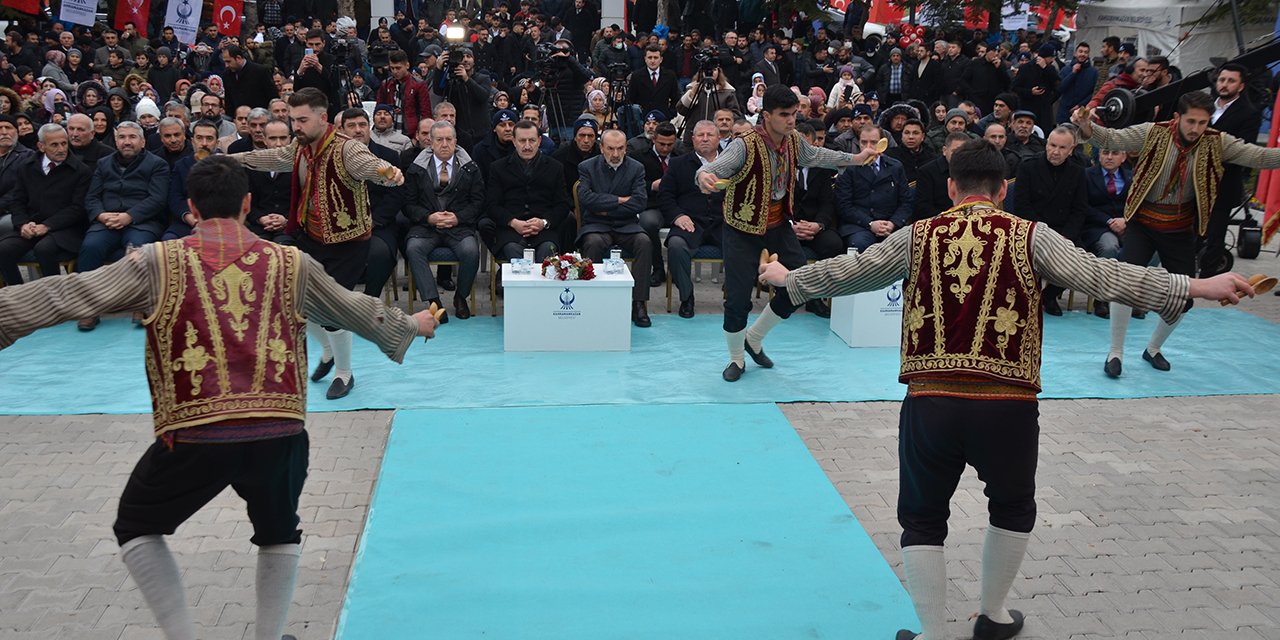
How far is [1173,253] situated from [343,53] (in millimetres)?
9439

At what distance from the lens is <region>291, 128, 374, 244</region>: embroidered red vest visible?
6570 millimetres

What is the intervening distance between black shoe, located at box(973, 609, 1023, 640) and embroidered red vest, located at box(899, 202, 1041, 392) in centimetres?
99

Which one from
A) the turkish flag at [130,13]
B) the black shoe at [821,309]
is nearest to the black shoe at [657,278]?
the black shoe at [821,309]

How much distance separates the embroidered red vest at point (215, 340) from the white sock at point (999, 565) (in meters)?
2.37

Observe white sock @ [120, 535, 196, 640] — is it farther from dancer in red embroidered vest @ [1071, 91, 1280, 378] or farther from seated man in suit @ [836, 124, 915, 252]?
seated man in suit @ [836, 124, 915, 252]

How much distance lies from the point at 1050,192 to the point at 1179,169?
2.06 meters

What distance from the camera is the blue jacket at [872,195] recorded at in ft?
31.4

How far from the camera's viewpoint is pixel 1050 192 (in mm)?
9234

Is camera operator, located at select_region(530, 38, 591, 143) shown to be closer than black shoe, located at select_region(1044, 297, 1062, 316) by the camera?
No

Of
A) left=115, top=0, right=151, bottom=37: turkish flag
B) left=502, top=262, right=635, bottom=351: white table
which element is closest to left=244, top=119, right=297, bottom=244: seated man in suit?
left=502, top=262, right=635, bottom=351: white table

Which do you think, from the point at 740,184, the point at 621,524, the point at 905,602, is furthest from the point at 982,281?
the point at 740,184

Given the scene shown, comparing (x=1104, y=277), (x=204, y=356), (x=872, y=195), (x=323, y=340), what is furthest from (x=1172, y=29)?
(x=204, y=356)

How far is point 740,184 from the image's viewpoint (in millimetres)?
6961

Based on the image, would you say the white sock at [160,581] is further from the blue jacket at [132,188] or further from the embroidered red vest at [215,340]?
the blue jacket at [132,188]
